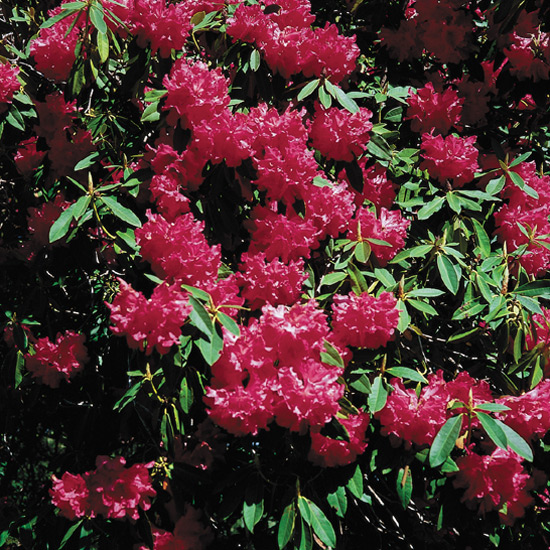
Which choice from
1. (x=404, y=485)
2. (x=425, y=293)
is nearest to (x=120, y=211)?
(x=425, y=293)

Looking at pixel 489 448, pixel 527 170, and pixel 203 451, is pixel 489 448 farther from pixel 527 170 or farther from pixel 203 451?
pixel 527 170

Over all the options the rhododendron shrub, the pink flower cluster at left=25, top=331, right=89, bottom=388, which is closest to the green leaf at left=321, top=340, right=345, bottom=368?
the rhododendron shrub

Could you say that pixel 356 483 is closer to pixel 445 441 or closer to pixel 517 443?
pixel 445 441

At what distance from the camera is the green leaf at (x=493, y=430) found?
5.50 feet

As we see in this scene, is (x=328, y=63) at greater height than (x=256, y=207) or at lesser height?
greater

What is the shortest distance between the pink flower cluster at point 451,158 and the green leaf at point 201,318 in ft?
3.52

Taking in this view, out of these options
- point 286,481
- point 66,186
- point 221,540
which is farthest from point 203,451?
point 66,186

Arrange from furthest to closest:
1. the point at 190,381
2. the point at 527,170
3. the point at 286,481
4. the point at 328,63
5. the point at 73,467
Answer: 1. the point at 73,467
2. the point at 527,170
3. the point at 328,63
4. the point at 286,481
5. the point at 190,381

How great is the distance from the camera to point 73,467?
2.58 metres

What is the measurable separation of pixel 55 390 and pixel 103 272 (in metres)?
0.51

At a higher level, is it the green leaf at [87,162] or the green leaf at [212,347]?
the green leaf at [87,162]

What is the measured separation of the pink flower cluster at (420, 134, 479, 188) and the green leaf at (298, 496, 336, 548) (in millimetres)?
1190

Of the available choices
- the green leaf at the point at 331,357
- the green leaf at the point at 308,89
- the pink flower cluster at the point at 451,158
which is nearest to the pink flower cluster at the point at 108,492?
the green leaf at the point at 331,357

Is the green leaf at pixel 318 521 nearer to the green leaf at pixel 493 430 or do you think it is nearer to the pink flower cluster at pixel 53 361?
the green leaf at pixel 493 430
